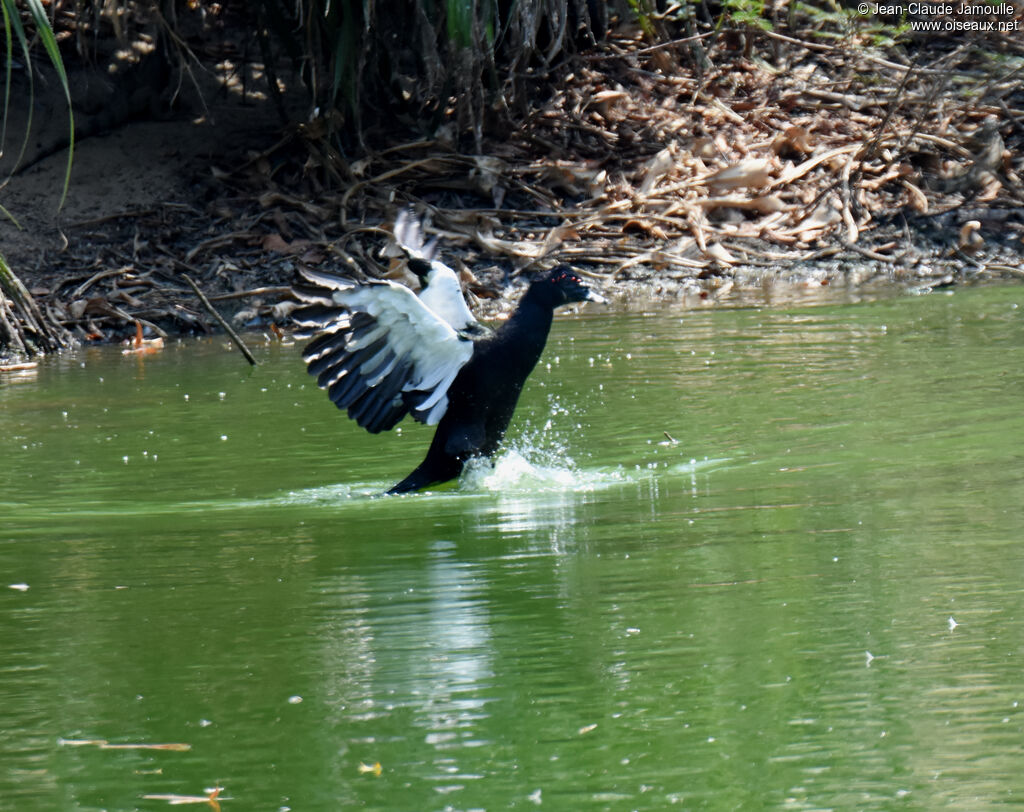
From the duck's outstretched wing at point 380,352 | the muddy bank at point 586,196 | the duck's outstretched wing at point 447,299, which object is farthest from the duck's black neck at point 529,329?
the muddy bank at point 586,196

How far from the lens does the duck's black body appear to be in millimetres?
6699

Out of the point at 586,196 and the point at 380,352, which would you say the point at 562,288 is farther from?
the point at 586,196

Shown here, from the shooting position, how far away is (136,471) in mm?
6762

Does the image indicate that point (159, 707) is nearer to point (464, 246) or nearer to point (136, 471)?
point (136, 471)

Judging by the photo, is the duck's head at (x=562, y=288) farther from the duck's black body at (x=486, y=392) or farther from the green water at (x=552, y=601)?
the green water at (x=552, y=601)

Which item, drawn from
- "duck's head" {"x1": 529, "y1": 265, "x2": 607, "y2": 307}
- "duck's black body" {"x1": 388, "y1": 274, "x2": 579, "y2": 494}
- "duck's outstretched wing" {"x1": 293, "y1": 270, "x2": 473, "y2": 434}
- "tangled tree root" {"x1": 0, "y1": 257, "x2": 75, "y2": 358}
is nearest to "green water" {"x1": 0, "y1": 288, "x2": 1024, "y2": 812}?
"duck's black body" {"x1": 388, "y1": 274, "x2": 579, "y2": 494}

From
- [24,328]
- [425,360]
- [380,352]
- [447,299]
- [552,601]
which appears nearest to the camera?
[552,601]

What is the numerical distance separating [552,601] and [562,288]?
2814 mm

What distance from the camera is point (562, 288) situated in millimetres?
6922

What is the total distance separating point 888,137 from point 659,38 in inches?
111

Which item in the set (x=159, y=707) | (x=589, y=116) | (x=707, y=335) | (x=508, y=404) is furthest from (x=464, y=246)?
(x=159, y=707)

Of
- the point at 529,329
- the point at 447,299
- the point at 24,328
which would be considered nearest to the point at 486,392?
the point at 529,329

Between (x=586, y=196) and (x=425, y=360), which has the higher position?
(x=586, y=196)

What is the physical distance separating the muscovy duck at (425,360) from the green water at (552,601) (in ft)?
0.76
